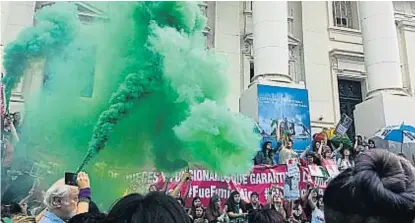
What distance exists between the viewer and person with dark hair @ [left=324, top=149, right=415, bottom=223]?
1.25m

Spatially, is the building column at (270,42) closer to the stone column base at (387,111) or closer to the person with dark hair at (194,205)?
the stone column base at (387,111)

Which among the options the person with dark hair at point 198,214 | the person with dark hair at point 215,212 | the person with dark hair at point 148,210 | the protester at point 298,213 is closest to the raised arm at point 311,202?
the protester at point 298,213

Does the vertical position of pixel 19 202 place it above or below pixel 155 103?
below

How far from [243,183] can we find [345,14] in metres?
13.0

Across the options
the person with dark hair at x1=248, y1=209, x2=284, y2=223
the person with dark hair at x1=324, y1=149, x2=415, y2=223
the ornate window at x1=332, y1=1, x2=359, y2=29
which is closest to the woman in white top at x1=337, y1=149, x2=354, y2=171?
the person with dark hair at x1=248, y1=209, x2=284, y2=223

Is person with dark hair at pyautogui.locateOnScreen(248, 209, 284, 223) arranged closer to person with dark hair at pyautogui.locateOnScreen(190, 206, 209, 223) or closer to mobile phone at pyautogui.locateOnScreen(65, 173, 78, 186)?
mobile phone at pyautogui.locateOnScreen(65, 173, 78, 186)

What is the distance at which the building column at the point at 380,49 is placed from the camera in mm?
12094

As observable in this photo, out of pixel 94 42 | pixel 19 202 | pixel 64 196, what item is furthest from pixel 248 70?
pixel 64 196

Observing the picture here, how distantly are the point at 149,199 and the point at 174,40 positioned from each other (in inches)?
147

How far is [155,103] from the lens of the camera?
525 cm

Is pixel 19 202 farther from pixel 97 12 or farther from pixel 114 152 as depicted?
pixel 97 12

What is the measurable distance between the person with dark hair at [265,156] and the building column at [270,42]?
2672mm

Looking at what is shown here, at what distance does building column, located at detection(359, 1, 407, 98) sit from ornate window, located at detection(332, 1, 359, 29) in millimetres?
4618

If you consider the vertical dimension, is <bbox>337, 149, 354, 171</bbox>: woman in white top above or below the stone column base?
below
